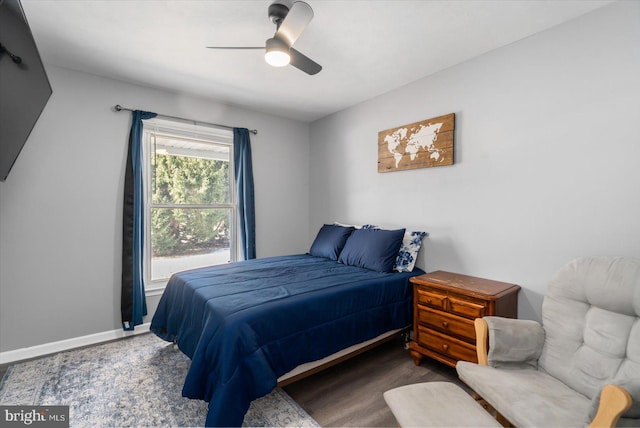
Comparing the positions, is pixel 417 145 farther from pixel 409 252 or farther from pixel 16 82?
pixel 16 82

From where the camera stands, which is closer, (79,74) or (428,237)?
(79,74)

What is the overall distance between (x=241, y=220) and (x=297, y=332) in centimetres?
216

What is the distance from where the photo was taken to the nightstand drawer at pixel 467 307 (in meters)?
2.10

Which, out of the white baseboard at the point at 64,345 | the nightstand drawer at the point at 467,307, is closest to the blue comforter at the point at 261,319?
the nightstand drawer at the point at 467,307

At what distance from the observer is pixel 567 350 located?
165 cm

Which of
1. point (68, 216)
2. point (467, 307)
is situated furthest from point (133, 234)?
point (467, 307)

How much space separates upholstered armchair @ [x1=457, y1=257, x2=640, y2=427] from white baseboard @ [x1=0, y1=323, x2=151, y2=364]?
10.1 feet

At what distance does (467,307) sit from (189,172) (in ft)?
10.5

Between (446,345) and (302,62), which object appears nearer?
(302,62)

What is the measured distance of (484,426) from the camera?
1.23m

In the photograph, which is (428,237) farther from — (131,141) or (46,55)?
(46,55)

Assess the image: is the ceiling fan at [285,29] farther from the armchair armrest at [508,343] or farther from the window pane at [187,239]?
the window pane at [187,239]

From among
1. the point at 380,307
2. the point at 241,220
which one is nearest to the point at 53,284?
the point at 241,220

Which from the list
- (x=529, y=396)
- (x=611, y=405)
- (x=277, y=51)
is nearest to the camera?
(x=611, y=405)
